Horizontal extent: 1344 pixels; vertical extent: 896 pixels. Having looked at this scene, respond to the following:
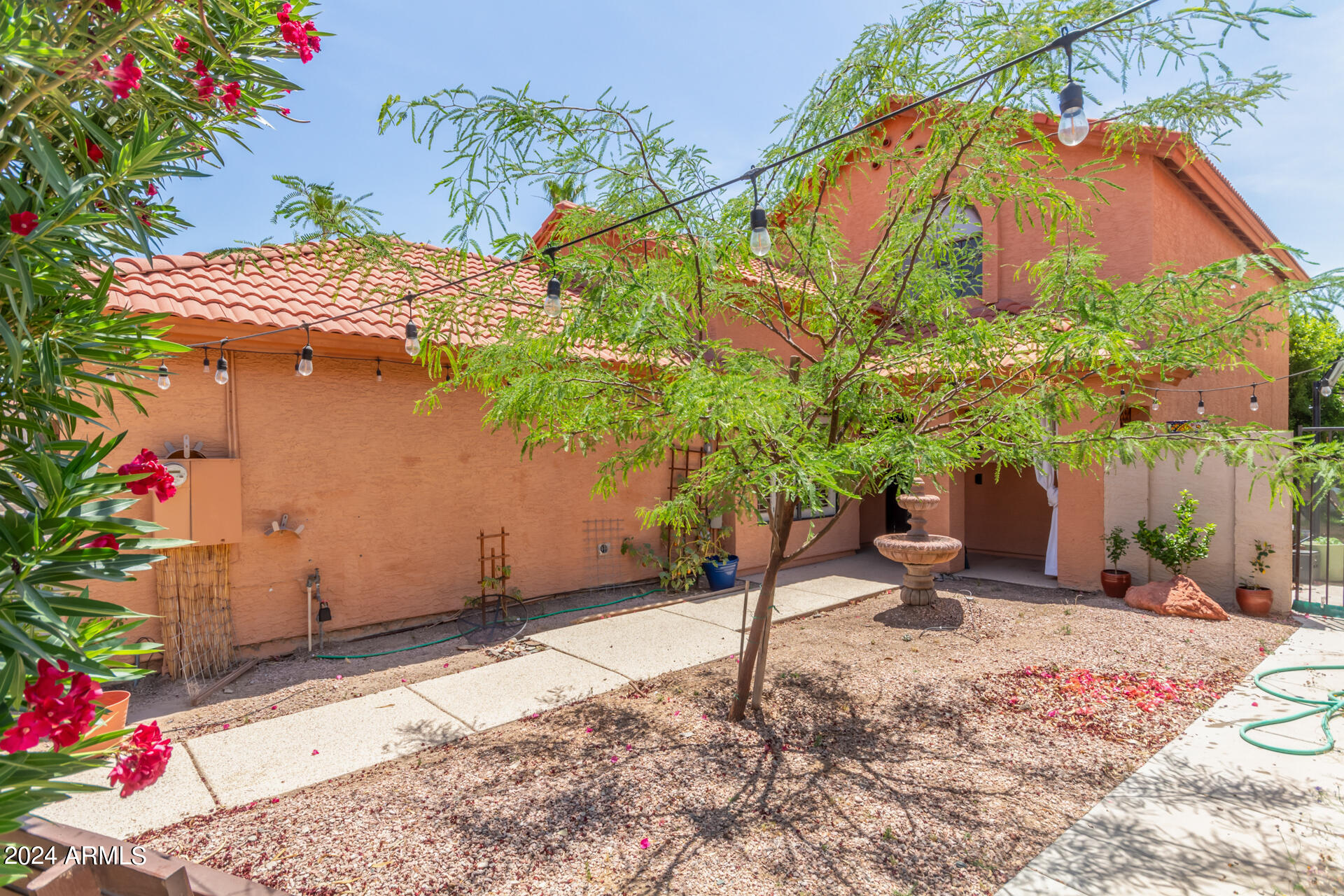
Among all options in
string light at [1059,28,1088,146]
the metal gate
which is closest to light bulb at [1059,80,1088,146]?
string light at [1059,28,1088,146]

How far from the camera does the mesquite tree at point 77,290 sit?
142cm

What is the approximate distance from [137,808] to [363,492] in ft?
12.4

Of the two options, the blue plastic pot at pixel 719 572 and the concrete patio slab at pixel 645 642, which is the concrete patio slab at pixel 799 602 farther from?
the concrete patio slab at pixel 645 642

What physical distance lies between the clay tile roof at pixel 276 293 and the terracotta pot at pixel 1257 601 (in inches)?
361

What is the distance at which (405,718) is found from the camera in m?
4.99

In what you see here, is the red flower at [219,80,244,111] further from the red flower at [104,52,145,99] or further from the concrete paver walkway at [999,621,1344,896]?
the concrete paver walkway at [999,621,1344,896]

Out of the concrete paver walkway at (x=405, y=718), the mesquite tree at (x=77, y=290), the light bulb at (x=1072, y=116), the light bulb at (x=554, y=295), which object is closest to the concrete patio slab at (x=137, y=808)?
the concrete paver walkway at (x=405, y=718)

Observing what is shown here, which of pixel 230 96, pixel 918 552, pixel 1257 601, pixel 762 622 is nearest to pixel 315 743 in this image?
pixel 762 622

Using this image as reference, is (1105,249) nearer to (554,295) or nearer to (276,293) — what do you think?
(554,295)

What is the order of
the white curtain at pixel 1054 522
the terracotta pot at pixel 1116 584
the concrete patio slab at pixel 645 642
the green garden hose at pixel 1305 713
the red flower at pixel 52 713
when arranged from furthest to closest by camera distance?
the white curtain at pixel 1054 522 → the terracotta pot at pixel 1116 584 → the concrete patio slab at pixel 645 642 → the green garden hose at pixel 1305 713 → the red flower at pixel 52 713

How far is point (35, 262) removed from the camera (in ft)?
5.41

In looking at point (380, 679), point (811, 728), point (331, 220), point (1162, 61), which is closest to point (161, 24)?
point (331, 220)

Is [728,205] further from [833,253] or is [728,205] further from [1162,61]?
[1162,61]

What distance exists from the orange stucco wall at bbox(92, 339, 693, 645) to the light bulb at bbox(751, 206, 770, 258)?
5.57m
